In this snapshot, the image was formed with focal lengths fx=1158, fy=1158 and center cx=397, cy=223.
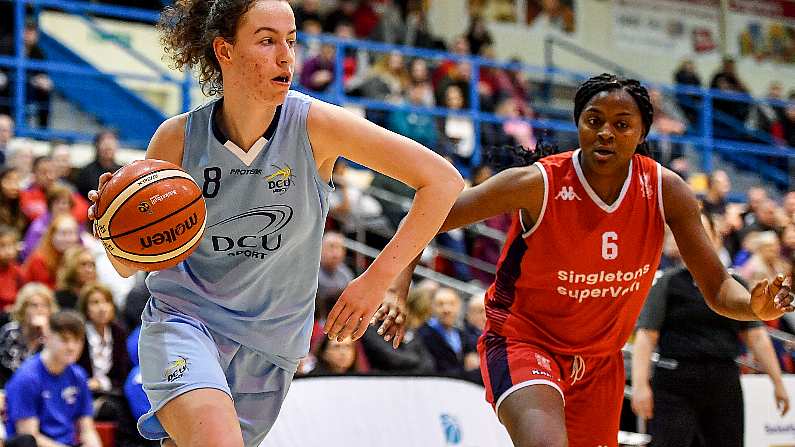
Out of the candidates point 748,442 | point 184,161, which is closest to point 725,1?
point 748,442

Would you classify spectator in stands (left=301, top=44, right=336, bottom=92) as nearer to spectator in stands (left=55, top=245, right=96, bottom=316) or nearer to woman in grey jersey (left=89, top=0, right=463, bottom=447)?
spectator in stands (left=55, top=245, right=96, bottom=316)

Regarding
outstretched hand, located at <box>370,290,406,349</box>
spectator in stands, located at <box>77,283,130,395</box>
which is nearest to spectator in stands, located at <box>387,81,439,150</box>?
spectator in stands, located at <box>77,283,130,395</box>

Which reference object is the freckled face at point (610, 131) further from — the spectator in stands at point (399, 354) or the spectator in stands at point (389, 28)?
the spectator in stands at point (389, 28)

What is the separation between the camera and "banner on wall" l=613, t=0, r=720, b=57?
19547mm

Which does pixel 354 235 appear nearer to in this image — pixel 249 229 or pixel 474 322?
pixel 474 322

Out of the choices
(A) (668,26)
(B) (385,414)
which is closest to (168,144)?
(B) (385,414)

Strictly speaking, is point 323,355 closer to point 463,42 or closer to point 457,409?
point 457,409

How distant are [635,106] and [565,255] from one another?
67 centimetres

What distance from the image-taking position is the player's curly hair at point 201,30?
153 inches

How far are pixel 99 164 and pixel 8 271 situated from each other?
1.93 m

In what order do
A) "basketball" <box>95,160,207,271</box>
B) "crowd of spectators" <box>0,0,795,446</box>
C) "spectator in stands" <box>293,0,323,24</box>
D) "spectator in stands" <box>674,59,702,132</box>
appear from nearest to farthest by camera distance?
"basketball" <box>95,160,207,271</box> → "crowd of spectators" <box>0,0,795,446</box> → "spectator in stands" <box>293,0,323,24</box> → "spectator in stands" <box>674,59,702,132</box>

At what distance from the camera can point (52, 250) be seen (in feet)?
28.0

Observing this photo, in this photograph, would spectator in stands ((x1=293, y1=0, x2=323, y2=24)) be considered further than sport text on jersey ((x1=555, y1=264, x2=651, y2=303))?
Yes

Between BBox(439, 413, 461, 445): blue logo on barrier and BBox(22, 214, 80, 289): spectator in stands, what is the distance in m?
3.14
